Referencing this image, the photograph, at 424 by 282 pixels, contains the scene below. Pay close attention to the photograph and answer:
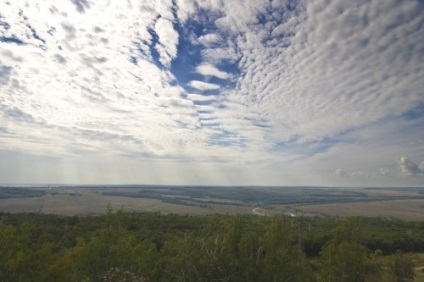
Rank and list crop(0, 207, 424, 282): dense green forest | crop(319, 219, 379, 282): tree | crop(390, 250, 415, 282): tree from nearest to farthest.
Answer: crop(0, 207, 424, 282): dense green forest
crop(319, 219, 379, 282): tree
crop(390, 250, 415, 282): tree

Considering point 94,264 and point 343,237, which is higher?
point 343,237

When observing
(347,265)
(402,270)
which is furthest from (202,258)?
(402,270)

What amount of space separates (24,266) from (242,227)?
830 inches

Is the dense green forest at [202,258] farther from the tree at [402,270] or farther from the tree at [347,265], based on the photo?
the tree at [402,270]

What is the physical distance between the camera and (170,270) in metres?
25.8

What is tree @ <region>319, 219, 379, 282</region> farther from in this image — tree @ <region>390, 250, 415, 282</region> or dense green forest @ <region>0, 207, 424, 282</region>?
tree @ <region>390, 250, 415, 282</region>

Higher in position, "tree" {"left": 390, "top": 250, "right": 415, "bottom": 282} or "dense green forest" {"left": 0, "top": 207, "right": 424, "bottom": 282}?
"dense green forest" {"left": 0, "top": 207, "right": 424, "bottom": 282}

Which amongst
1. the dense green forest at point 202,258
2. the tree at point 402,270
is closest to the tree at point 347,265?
the dense green forest at point 202,258

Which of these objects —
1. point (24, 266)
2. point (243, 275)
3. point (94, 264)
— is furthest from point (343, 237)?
point (24, 266)

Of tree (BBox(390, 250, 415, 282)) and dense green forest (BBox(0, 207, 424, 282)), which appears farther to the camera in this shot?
tree (BBox(390, 250, 415, 282))

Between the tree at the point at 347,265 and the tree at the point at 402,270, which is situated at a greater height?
the tree at the point at 347,265

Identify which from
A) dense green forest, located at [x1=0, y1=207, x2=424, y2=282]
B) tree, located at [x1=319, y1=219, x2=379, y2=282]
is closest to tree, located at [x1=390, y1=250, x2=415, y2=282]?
dense green forest, located at [x1=0, y1=207, x2=424, y2=282]

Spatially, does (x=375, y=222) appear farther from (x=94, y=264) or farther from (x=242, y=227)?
(x=94, y=264)

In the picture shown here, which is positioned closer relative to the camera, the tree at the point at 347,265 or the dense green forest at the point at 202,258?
the dense green forest at the point at 202,258
